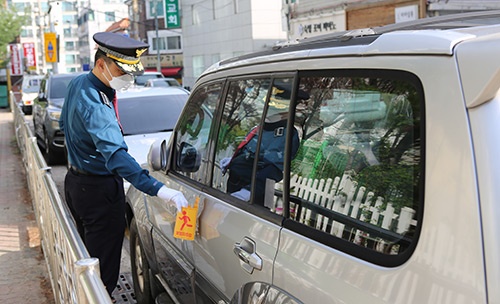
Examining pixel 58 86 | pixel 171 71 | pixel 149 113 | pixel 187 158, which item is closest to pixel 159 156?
pixel 187 158

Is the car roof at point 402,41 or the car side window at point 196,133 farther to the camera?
the car side window at point 196,133

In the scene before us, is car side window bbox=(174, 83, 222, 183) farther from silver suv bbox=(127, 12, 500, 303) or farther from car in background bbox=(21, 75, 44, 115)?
car in background bbox=(21, 75, 44, 115)

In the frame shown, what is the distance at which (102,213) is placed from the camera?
12.3ft

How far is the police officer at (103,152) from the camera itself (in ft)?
10.8

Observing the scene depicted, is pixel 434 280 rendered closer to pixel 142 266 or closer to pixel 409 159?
pixel 409 159

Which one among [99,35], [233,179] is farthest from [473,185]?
[99,35]

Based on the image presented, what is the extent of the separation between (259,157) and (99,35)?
69.9 inches

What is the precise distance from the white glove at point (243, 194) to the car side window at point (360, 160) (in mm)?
314

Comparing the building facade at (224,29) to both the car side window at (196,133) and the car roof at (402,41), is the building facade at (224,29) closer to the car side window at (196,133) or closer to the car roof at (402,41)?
the car side window at (196,133)

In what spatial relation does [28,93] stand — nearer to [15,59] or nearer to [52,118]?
[52,118]

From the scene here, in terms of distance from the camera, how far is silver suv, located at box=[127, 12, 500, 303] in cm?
145

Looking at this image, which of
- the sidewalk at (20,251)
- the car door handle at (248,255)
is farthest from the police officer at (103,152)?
the sidewalk at (20,251)

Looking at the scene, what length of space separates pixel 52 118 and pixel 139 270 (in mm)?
7371

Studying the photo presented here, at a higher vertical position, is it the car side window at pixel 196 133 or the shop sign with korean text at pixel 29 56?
the shop sign with korean text at pixel 29 56
